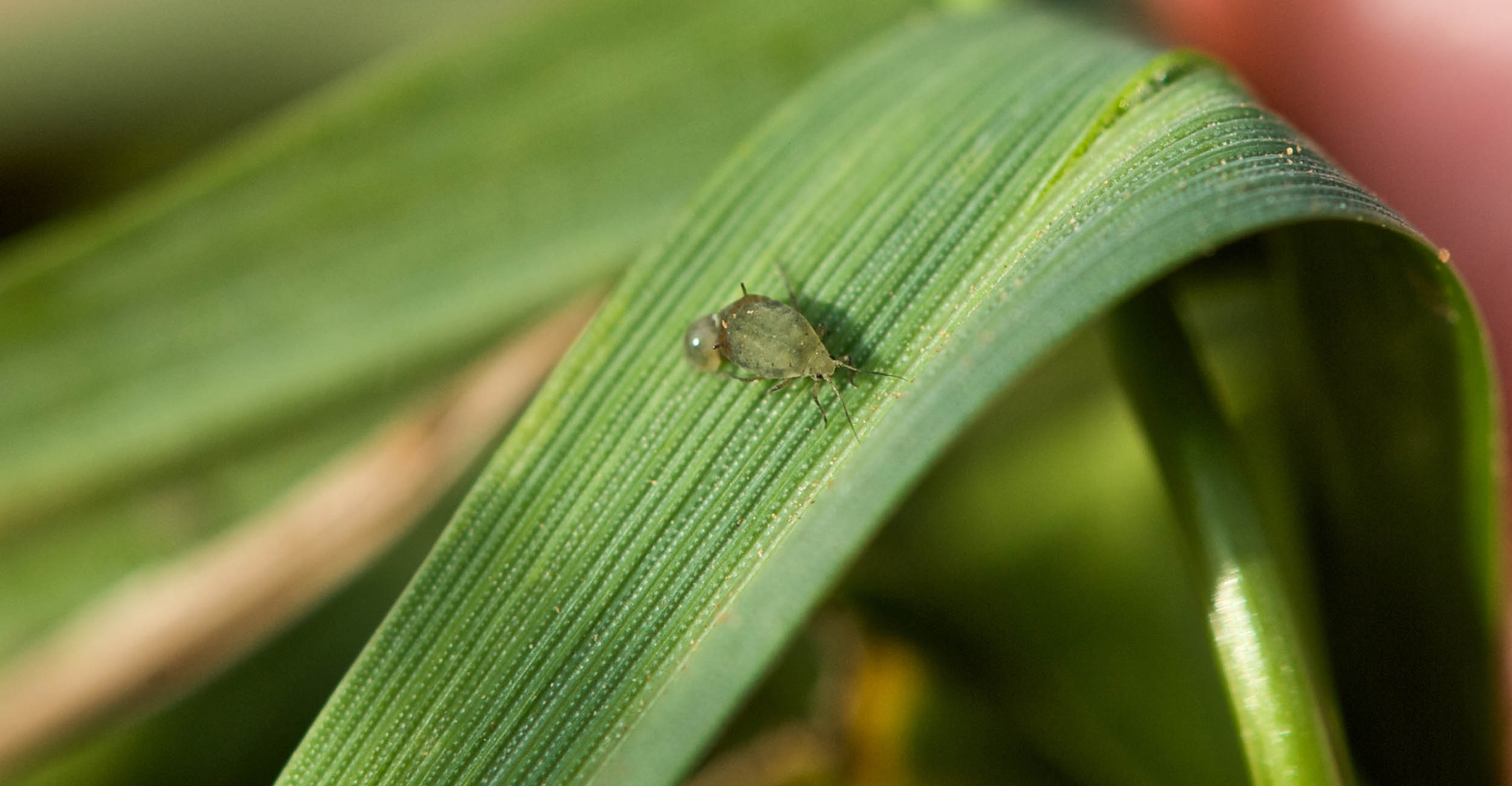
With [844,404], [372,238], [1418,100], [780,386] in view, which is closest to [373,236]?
[372,238]

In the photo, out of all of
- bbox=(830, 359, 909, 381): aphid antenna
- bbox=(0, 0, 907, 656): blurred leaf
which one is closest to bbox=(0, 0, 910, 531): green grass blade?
bbox=(0, 0, 907, 656): blurred leaf

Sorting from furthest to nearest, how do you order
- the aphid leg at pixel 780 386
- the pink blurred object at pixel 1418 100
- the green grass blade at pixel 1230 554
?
the pink blurred object at pixel 1418 100, the aphid leg at pixel 780 386, the green grass blade at pixel 1230 554

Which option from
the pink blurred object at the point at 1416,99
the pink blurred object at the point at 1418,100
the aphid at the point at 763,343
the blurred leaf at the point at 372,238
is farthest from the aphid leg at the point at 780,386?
the pink blurred object at the point at 1416,99

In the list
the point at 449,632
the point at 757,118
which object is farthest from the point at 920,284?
the point at 757,118

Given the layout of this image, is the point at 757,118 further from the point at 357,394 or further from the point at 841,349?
the point at 357,394

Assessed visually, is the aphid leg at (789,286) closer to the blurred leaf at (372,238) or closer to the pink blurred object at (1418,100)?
the blurred leaf at (372,238)

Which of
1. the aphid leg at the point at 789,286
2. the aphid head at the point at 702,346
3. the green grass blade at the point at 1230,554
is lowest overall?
the green grass blade at the point at 1230,554

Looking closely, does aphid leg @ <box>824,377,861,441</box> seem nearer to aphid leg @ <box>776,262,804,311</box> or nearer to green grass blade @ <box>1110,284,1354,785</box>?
aphid leg @ <box>776,262,804,311</box>

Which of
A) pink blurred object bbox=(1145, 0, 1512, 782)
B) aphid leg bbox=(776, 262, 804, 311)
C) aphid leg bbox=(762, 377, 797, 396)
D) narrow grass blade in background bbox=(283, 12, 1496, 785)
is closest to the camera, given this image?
narrow grass blade in background bbox=(283, 12, 1496, 785)
